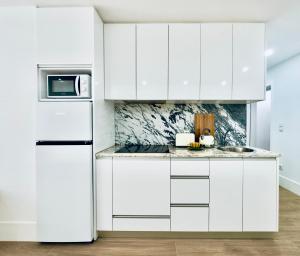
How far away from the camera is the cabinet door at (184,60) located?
2635 mm

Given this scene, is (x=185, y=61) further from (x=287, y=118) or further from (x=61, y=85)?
(x=287, y=118)

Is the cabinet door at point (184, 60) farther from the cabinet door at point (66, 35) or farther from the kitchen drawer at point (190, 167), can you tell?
the cabinet door at point (66, 35)

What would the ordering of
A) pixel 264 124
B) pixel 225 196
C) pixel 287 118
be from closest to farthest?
pixel 225 196, pixel 287 118, pixel 264 124

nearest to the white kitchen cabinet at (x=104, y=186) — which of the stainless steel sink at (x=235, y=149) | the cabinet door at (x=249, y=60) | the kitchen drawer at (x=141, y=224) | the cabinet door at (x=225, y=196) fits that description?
the kitchen drawer at (x=141, y=224)

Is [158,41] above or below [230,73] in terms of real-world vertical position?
above

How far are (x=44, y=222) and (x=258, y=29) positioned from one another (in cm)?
316

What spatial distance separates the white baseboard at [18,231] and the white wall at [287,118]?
406 cm

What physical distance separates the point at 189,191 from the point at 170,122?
3.47 ft

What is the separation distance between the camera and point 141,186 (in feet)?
7.72

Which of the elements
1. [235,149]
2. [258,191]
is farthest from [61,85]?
[258,191]

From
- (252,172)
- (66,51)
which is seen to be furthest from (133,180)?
(66,51)

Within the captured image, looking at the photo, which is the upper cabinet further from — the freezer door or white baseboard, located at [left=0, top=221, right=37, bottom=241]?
white baseboard, located at [left=0, top=221, right=37, bottom=241]

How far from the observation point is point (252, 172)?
7.63 feet

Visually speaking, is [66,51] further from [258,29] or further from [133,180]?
[258,29]
